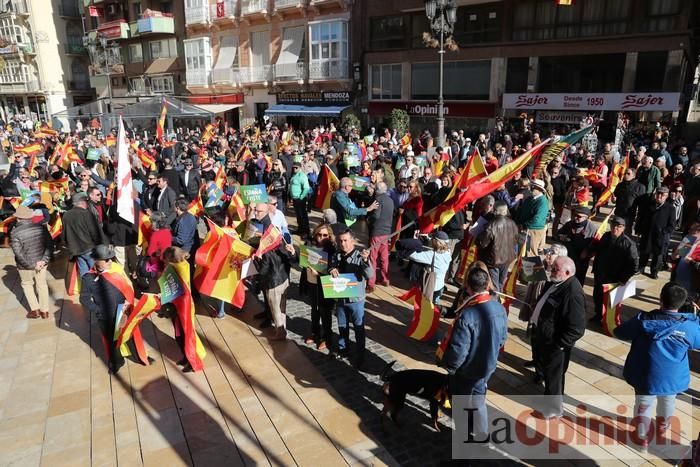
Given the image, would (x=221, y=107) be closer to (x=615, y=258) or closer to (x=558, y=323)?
(x=615, y=258)

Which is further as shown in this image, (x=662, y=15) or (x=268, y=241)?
(x=662, y=15)

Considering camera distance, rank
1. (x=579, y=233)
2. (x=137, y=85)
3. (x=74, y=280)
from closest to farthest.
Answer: (x=579, y=233) < (x=74, y=280) < (x=137, y=85)

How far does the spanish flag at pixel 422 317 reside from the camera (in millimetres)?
5758

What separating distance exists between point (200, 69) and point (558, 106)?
82.7ft

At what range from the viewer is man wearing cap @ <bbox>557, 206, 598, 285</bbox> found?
639 centimetres

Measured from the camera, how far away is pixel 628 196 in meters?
8.84

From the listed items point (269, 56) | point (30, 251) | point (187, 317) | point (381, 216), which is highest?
point (269, 56)

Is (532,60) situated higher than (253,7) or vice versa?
(253,7)

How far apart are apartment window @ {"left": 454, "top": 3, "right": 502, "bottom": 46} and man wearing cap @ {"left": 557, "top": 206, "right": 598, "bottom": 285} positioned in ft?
62.4

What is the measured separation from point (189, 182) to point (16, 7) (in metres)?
52.1

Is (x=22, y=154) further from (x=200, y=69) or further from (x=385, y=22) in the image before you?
(x=200, y=69)

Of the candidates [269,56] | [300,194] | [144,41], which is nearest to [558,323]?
[300,194]

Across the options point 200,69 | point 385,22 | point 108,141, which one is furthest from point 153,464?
point 200,69

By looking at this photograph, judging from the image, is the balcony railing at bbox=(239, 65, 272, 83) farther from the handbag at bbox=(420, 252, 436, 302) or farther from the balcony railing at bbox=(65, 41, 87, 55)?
the handbag at bbox=(420, 252, 436, 302)
